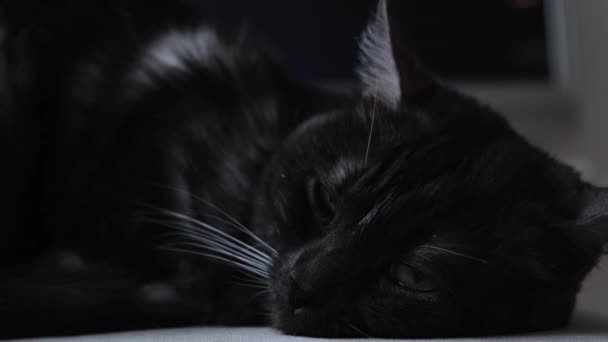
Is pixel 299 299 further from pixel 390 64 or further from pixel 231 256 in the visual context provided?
pixel 390 64

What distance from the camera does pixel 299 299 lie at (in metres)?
0.92

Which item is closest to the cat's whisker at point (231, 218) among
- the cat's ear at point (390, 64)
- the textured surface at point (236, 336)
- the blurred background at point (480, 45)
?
the textured surface at point (236, 336)

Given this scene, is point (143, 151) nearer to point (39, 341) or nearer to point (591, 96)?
point (39, 341)

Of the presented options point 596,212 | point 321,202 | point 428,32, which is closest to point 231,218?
point 321,202

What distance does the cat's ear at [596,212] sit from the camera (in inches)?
37.7

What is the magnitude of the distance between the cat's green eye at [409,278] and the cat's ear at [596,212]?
Result: 0.77ft

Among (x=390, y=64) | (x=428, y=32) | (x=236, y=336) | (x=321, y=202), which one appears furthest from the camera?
(x=428, y=32)

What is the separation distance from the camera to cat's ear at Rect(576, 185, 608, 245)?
0.96 meters

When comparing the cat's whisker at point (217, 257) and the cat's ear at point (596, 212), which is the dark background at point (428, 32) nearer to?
the cat's whisker at point (217, 257)

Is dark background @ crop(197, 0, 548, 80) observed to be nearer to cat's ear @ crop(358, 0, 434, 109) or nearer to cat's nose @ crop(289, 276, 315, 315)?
cat's ear @ crop(358, 0, 434, 109)

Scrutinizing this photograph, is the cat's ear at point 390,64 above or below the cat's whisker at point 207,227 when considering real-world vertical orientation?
above

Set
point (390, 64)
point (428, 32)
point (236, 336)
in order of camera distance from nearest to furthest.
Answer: point (236, 336), point (390, 64), point (428, 32)

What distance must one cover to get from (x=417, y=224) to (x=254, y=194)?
0.33 metres

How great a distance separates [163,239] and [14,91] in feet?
1.22
